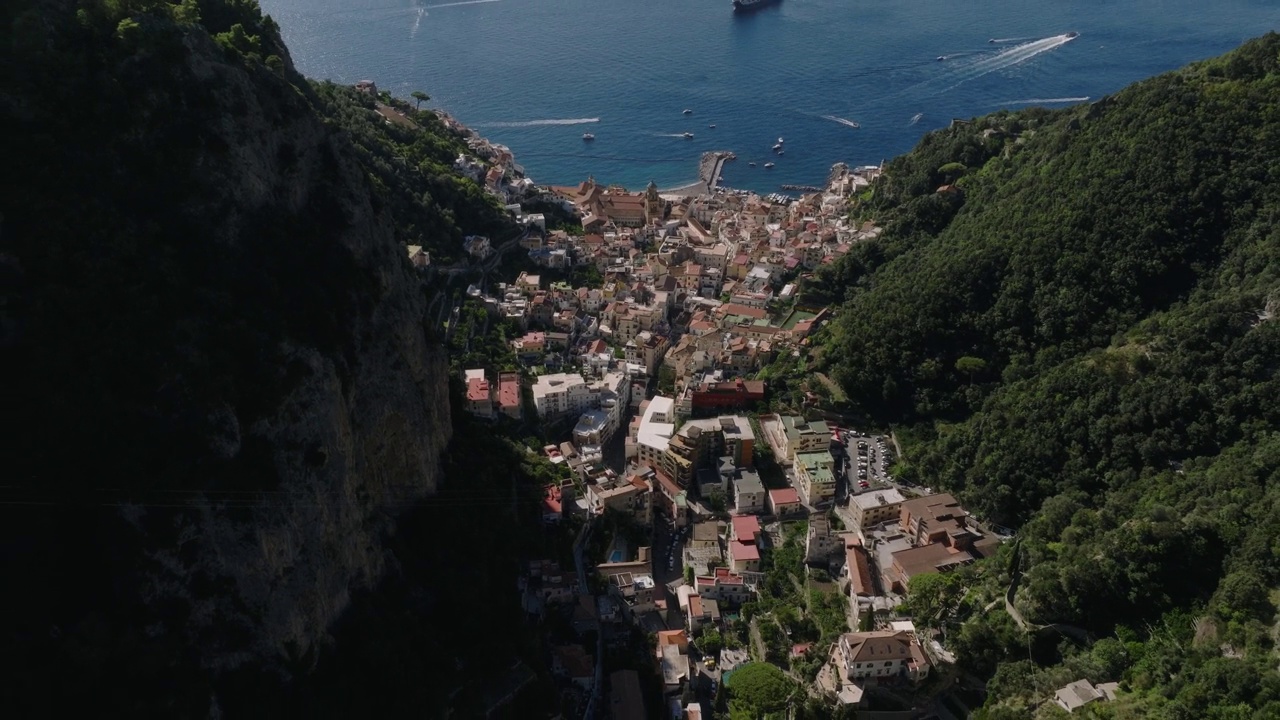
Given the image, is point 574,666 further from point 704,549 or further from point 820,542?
point 820,542

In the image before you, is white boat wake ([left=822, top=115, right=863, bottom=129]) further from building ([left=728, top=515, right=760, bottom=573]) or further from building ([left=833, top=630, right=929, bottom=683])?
building ([left=833, top=630, right=929, bottom=683])

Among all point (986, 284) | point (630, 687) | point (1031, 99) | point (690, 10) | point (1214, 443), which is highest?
point (690, 10)

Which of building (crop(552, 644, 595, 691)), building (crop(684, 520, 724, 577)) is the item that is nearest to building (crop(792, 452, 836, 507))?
building (crop(684, 520, 724, 577))

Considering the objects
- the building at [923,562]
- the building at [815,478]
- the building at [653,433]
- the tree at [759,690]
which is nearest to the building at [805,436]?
the building at [815,478]

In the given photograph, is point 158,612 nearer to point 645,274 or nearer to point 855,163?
point 645,274

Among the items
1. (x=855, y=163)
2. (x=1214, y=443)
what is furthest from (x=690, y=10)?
(x=1214, y=443)

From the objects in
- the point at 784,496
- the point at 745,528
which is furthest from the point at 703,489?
the point at 784,496
